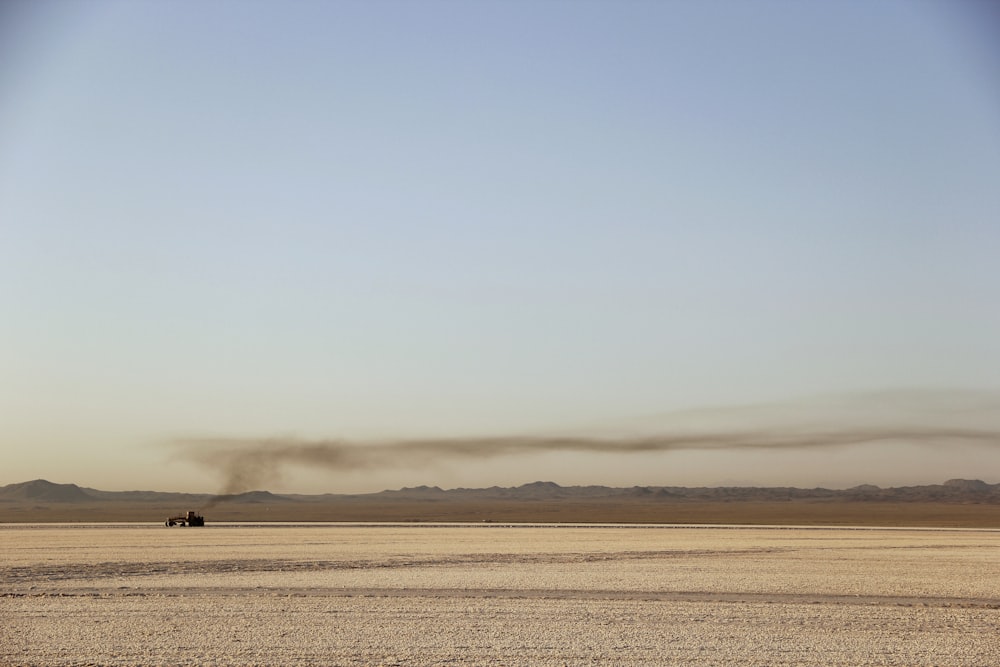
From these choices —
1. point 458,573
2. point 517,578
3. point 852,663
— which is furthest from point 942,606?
point 458,573

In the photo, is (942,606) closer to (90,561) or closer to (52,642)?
(52,642)

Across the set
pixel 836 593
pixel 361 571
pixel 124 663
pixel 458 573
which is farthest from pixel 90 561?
pixel 836 593

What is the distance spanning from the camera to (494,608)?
29969 mm

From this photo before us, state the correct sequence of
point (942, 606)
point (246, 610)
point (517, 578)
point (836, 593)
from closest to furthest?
point (246, 610) < point (942, 606) < point (836, 593) < point (517, 578)

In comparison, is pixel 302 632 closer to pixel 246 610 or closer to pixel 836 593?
pixel 246 610

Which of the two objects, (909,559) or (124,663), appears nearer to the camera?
(124,663)

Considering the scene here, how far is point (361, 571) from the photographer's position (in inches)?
1671

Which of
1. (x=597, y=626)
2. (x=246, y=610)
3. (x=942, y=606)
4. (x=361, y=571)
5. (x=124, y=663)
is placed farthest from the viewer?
(x=361, y=571)

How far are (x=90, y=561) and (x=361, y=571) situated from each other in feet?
50.1

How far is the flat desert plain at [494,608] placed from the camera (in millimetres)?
22828

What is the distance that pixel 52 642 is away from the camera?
78.4 feet

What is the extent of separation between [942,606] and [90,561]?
125ft

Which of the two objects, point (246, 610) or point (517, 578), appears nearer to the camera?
point (246, 610)

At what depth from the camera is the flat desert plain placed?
22.8m
